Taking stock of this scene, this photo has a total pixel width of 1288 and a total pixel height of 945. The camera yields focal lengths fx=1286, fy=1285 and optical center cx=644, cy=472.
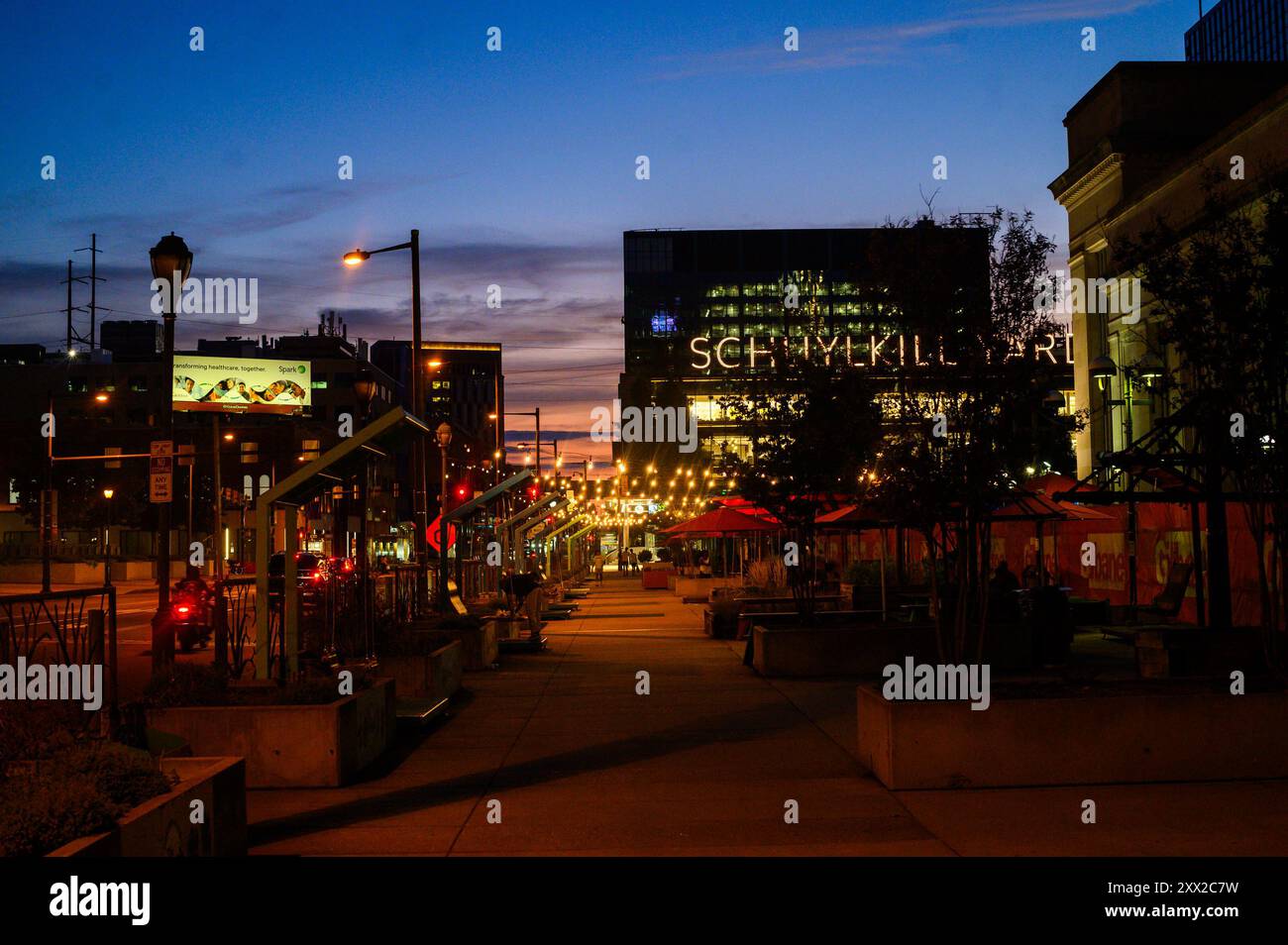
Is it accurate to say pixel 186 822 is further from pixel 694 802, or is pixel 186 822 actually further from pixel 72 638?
pixel 694 802

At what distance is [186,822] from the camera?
6875mm

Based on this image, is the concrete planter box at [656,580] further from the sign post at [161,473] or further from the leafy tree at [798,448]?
the sign post at [161,473]

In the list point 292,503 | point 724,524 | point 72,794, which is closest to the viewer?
point 72,794

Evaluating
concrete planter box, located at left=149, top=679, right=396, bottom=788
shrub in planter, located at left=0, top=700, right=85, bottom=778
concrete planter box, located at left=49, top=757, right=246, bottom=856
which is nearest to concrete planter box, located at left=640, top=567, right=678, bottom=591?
concrete planter box, located at left=149, top=679, right=396, bottom=788

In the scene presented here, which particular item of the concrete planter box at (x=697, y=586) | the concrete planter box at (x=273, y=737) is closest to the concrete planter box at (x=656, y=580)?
the concrete planter box at (x=697, y=586)

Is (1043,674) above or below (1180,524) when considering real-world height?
below

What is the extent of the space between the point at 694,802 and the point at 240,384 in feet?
261

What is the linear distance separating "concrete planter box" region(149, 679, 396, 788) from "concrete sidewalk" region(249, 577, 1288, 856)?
17 cm

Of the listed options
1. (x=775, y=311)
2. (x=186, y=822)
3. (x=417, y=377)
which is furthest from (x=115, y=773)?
(x=775, y=311)

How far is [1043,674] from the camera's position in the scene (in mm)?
17641
